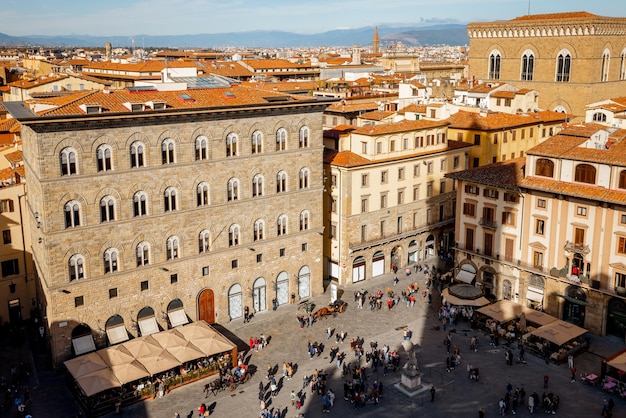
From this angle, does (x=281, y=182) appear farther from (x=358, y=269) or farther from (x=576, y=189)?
(x=576, y=189)

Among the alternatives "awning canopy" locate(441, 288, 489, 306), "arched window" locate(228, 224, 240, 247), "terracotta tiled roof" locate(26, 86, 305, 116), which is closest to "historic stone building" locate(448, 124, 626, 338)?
"awning canopy" locate(441, 288, 489, 306)

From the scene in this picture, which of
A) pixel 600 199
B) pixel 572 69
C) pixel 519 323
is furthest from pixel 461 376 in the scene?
pixel 572 69

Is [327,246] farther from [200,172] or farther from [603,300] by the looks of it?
[603,300]

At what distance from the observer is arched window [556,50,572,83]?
92000 mm

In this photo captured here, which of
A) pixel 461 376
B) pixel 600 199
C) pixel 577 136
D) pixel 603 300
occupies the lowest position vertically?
pixel 461 376

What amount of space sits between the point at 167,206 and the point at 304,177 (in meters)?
11.8

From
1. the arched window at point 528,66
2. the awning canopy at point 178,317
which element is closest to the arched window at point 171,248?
the awning canopy at point 178,317

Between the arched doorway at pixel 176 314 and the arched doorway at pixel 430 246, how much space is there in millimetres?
26606

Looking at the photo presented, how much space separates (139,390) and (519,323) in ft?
90.4

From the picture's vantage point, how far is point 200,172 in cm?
4512

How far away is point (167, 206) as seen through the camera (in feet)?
145

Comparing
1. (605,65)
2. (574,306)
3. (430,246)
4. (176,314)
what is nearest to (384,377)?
(176,314)

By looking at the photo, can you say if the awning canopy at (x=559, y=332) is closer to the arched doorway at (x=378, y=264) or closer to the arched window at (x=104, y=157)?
the arched doorway at (x=378, y=264)

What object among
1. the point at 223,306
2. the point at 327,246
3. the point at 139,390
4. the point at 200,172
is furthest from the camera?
the point at 327,246
